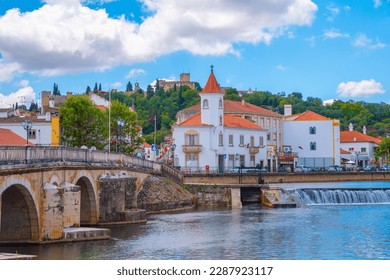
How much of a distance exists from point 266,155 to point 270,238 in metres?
41.3

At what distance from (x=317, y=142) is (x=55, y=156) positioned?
4858cm

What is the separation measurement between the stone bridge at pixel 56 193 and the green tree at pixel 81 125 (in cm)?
1928

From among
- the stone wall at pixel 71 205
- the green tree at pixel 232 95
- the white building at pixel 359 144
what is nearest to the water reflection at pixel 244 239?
the stone wall at pixel 71 205

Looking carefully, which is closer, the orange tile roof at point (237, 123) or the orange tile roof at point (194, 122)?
the orange tile roof at point (194, 122)

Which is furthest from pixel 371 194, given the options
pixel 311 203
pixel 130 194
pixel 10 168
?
pixel 10 168

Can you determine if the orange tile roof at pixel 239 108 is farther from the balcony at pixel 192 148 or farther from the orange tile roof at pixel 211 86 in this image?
the balcony at pixel 192 148

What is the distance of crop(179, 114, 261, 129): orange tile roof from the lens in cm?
5894

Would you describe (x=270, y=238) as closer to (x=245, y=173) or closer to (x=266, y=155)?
(x=245, y=173)

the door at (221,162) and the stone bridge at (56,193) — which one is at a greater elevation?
the door at (221,162)

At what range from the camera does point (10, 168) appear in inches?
786

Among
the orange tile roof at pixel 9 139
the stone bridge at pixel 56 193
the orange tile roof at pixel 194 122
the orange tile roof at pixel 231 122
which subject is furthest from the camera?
the orange tile roof at pixel 231 122

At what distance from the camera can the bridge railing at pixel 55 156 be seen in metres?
20.1

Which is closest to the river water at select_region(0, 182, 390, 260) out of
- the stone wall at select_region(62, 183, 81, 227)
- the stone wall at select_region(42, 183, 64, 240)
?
the stone wall at select_region(42, 183, 64, 240)
